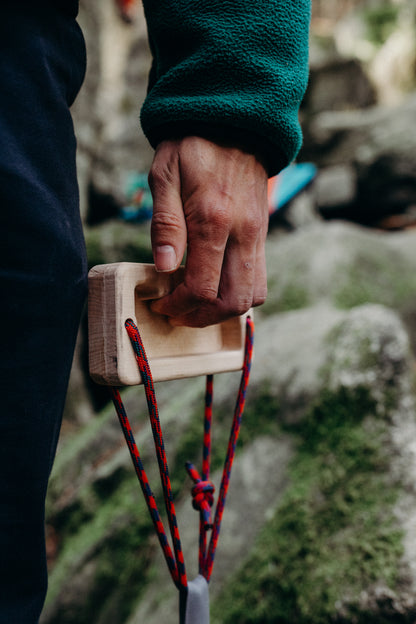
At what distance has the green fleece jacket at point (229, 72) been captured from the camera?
777 millimetres

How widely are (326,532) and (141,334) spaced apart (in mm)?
983

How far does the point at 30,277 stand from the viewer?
0.71m

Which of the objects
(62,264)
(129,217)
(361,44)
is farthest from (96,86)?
(361,44)

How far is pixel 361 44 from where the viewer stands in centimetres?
1039

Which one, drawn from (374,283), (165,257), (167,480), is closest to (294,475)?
(167,480)

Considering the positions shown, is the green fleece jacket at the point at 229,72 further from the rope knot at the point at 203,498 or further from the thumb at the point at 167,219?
the rope knot at the point at 203,498

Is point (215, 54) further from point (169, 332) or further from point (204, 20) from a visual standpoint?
point (169, 332)

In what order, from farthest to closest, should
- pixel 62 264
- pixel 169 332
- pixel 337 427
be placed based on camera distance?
pixel 337 427 → pixel 169 332 → pixel 62 264

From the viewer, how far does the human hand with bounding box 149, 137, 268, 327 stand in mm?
781

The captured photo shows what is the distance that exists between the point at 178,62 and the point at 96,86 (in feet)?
14.6

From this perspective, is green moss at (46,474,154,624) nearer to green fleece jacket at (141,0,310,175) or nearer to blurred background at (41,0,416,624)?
blurred background at (41,0,416,624)

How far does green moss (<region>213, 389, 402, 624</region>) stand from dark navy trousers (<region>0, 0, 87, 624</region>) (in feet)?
2.99

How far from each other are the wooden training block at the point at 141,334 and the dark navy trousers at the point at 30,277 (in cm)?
7

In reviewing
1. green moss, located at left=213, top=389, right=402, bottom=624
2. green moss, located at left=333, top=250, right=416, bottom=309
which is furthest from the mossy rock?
green moss, located at left=213, top=389, right=402, bottom=624
